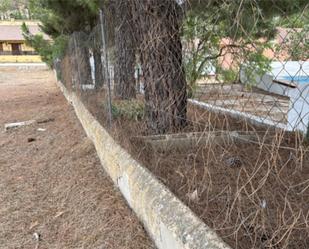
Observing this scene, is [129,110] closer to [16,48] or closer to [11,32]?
[11,32]

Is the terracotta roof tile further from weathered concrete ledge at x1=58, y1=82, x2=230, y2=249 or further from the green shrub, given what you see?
weathered concrete ledge at x1=58, y1=82, x2=230, y2=249

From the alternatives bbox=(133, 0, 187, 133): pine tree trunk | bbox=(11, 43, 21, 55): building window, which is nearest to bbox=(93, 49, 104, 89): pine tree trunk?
bbox=(133, 0, 187, 133): pine tree trunk

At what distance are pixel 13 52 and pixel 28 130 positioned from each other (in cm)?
3648

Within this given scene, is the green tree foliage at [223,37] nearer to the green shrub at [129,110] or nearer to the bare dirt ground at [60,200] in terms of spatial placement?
the green shrub at [129,110]

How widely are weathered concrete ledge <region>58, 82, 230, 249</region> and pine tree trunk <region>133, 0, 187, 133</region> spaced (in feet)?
1.87

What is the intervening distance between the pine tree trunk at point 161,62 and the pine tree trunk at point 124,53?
161 mm

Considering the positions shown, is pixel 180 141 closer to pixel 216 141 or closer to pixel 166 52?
pixel 216 141

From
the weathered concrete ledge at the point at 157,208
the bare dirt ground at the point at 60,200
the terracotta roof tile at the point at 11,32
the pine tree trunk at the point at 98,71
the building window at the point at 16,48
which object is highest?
the terracotta roof tile at the point at 11,32

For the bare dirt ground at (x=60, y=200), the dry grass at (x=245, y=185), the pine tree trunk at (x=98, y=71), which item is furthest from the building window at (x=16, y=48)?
the dry grass at (x=245, y=185)

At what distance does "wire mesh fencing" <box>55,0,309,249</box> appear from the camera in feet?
5.61

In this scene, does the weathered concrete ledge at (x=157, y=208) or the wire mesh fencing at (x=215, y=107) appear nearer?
the weathered concrete ledge at (x=157, y=208)

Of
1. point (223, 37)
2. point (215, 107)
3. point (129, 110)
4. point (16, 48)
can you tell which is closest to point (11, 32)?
point (16, 48)

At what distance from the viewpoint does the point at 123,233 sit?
7.49 ft

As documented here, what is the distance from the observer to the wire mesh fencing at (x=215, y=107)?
171 centimetres
